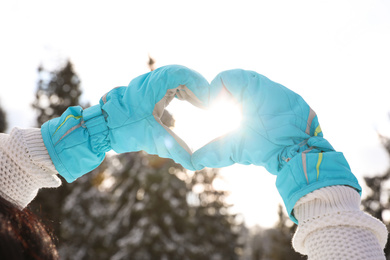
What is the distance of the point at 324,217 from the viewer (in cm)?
119

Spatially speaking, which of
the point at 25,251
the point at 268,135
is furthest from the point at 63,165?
the point at 268,135

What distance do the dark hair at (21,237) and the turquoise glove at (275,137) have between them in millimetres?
745

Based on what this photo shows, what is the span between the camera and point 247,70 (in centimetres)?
149

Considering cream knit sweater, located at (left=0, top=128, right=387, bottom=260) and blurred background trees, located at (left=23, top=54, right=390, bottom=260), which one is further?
blurred background trees, located at (left=23, top=54, right=390, bottom=260)

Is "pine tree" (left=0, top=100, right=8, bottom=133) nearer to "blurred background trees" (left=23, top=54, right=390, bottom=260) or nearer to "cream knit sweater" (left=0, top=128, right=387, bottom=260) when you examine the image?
"blurred background trees" (left=23, top=54, right=390, bottom=260)

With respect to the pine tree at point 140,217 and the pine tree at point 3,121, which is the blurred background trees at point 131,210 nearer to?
the pine tree at point 140,217

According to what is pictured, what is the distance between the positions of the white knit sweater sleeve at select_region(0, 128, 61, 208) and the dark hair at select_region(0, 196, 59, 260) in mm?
373

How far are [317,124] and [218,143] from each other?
0.45 metres

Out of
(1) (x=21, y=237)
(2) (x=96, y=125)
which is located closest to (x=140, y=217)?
(2) (x=96, y=125)

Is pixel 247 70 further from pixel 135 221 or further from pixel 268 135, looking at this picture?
pixel 135 221

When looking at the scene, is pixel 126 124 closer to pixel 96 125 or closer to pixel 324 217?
pixel 96 125

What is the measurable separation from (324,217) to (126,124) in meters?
0.90

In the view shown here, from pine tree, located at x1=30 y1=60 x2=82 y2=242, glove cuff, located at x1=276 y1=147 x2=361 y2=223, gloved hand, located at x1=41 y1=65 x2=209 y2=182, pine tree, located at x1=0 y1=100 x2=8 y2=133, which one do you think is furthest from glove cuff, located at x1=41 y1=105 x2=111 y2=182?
pine tree, located at x1=30 y1=60 x2=82 y2=242

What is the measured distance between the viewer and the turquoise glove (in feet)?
4.27
